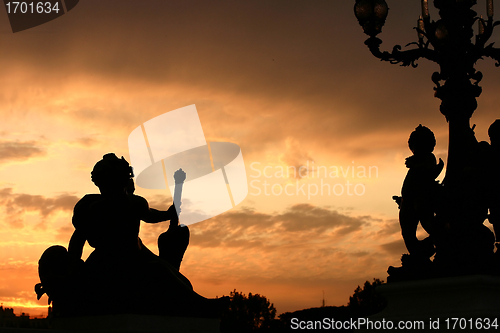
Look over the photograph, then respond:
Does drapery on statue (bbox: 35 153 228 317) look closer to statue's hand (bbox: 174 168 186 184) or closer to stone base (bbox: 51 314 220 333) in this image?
stone base (bbox: 51 314 220 333)

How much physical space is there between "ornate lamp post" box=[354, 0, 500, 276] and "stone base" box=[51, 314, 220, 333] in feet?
11.4

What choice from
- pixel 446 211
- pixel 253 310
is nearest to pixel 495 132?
pixel 446 211

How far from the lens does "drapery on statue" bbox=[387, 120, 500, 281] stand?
7816 mm

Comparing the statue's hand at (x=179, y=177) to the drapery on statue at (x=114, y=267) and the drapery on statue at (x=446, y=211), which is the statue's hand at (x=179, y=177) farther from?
the drapery on statue at (x=446, y=211)

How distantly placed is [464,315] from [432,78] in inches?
127

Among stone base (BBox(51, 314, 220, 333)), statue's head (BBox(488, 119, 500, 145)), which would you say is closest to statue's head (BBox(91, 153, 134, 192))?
stone base (BBox(51, 314, 220, 333))

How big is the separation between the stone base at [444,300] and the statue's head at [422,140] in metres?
1.73

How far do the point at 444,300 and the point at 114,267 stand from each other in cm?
406

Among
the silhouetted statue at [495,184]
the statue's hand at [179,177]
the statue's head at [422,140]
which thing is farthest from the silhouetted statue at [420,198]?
the statue's hand at [179,177]

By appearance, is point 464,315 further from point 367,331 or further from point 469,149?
point 469,149

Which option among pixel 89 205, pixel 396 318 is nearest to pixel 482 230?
pixel 396 318

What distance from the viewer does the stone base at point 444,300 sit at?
7.30m

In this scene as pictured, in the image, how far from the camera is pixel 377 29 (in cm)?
898

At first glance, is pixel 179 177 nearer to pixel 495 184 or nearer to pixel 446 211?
pixel 446 211
